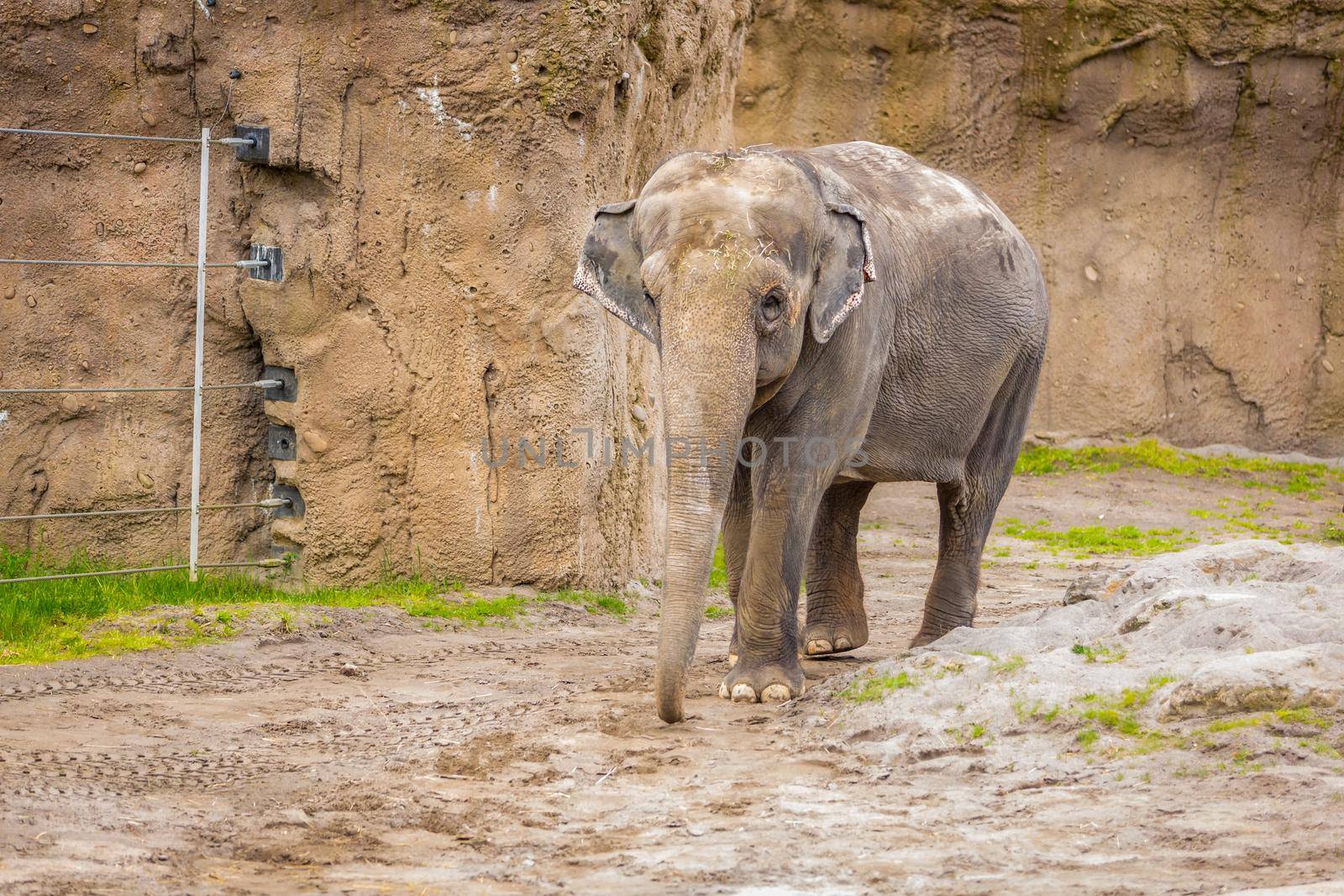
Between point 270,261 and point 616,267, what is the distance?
3217 millimetres

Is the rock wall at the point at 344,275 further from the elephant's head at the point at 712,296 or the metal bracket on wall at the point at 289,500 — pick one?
the elephant's head at the point at 712,296

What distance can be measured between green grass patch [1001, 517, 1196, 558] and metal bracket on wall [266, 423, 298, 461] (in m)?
5.74

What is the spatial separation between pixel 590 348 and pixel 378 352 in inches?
45.0

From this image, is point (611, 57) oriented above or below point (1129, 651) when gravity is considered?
above

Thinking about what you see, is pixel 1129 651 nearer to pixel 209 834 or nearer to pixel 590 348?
pixel 209 834

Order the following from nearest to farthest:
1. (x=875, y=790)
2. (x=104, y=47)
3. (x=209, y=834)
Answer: (x=209, y=834) < (x=875, y=790) < (x=104, y=47)

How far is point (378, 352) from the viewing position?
9078 millimetres

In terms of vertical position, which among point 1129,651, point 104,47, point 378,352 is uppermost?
point 104,47

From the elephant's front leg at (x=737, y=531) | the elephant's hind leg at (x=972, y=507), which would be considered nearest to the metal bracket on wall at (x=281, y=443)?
the elephant's front leg at (x=737, y=531)

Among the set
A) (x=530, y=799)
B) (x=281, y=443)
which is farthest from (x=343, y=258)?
(x=530, y=799)

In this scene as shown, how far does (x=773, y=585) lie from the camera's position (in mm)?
6723

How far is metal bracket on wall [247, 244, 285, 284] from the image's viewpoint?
9.05 m

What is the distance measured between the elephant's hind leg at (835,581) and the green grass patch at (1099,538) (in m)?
4.23

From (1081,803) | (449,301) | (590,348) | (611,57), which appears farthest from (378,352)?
(1081,803)
